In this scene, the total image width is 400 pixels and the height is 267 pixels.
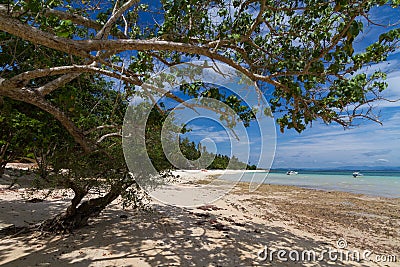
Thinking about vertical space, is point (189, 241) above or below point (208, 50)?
below

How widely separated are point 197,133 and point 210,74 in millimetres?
1154

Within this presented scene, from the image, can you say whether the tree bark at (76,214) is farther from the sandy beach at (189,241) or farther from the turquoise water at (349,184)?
the turquoise water at (349,184)

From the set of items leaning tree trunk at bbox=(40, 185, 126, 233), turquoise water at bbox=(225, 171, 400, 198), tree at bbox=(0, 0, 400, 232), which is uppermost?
tree at bbox=(0, 0, 400, 232)

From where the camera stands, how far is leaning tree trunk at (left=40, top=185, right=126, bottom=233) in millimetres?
5526

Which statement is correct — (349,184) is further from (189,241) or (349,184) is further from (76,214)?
(76,214)

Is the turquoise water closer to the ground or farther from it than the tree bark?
closer to the ground

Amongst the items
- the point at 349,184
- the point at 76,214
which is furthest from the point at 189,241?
the point at 349,184

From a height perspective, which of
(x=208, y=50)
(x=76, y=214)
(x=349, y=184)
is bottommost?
(x=349, y=184)

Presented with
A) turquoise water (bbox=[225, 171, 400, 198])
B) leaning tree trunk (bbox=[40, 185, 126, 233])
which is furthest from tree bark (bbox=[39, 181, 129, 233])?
turquoise water (bbox=[225, 171, 400, 198])

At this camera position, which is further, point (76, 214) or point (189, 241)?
point (76, 214)

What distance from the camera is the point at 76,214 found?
5.91 m

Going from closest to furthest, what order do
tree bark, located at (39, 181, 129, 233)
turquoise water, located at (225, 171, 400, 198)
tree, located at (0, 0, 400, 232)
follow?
1. tree, located at (0, 0, 400, 232)
2. tree bark, located at (39, 181, 129, 233)
3. turquoise water, located at (225, 171, 400, 198)

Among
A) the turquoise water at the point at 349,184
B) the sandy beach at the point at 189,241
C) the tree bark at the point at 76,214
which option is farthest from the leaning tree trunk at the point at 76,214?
the turquoise water at the point at 349,184

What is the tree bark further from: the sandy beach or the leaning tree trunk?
the sandy beach
